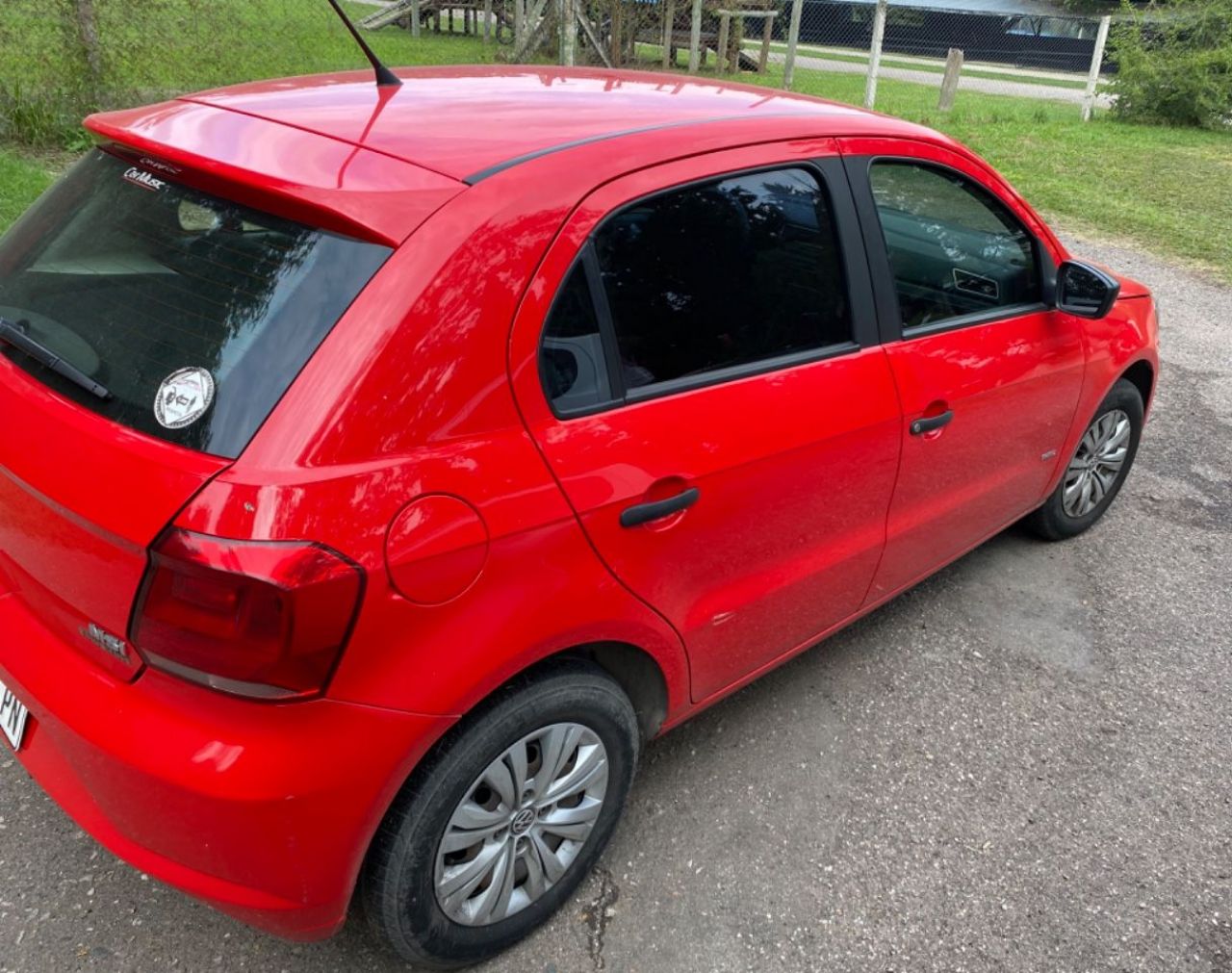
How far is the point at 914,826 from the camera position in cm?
276

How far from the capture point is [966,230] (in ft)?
10.5

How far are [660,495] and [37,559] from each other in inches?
48.7

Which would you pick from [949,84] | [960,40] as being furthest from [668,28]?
[960,40]

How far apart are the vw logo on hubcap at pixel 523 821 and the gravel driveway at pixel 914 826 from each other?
1.12 feet

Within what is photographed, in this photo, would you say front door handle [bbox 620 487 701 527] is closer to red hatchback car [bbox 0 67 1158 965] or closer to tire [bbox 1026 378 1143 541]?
red hatchback car [bbox 0 67 1158 965]

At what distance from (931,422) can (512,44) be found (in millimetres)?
16968

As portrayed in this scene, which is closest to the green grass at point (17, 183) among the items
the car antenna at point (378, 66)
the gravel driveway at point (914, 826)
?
the car antenna at point (378, 66)

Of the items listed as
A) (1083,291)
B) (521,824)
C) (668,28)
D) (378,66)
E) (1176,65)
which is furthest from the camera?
(668,28)

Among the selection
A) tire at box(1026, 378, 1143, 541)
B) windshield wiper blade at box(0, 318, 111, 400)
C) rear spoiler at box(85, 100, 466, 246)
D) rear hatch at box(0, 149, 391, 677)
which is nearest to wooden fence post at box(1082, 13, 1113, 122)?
tire at box(1026, 378, 1143, 541)

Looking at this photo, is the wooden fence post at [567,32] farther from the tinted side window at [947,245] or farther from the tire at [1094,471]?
the tinted side window at [947,245]

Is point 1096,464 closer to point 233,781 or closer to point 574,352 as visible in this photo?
point 574,352

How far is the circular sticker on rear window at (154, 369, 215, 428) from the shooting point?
182 cm

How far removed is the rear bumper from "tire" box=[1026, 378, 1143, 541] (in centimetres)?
301

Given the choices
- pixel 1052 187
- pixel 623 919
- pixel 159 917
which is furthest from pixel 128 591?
pixel 1052 187
